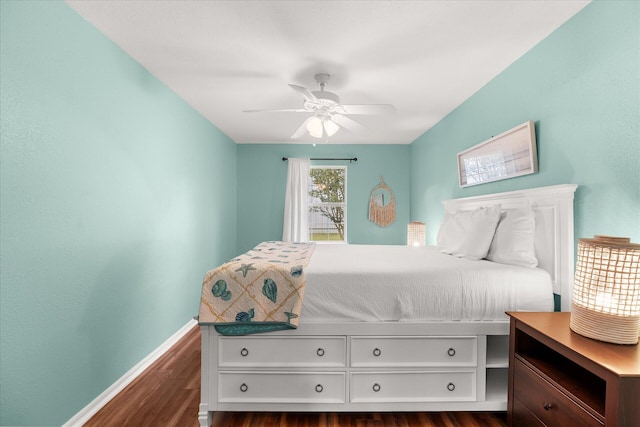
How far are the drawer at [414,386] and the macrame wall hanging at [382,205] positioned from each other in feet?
11.4

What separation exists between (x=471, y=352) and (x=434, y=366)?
0.23 metres

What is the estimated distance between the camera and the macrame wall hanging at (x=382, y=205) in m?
5.12

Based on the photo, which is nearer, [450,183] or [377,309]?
[377,309]

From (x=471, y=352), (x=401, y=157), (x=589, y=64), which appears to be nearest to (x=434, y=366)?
(x=471, y=352)

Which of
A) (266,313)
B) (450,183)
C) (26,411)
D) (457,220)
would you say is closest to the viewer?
(26,411)

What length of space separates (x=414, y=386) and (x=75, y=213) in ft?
7.24

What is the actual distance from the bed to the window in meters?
3.49

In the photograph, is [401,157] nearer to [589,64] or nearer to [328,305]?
[589,64]

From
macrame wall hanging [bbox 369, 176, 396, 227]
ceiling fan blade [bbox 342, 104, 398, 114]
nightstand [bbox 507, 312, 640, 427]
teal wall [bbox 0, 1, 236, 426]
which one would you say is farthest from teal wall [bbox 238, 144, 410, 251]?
nightstand [bbox 507, 312, 640, 427]

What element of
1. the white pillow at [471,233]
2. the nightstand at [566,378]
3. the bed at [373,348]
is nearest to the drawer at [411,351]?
the bed at [373,348]

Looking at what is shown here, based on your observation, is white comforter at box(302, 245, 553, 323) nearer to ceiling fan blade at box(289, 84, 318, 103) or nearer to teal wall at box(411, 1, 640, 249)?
teal wall at box(411, 1, 640, 249)

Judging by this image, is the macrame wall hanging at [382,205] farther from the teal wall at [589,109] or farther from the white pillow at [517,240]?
the white pillow at [517,240]

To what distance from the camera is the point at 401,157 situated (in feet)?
16.9

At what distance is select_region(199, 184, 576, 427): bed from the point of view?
174 cm
